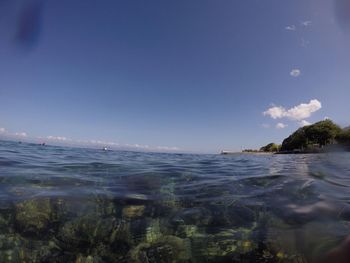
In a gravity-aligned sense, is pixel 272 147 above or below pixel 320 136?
below

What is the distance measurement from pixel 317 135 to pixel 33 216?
188ft

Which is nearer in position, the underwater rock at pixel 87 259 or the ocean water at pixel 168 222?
the underwater rock at pixel 87 259

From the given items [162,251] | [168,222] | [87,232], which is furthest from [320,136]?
[87,232]

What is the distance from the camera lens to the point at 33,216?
4648 mm

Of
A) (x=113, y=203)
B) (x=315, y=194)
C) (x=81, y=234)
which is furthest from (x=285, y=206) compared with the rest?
(x=81, y=234)

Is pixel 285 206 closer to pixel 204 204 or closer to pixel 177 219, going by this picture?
pixel 204 204

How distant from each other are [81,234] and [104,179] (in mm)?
3031

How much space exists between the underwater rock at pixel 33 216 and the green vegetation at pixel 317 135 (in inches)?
2050

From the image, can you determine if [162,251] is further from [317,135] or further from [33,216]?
[317,135]

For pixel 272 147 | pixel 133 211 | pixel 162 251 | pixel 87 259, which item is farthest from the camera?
pixel 272 147

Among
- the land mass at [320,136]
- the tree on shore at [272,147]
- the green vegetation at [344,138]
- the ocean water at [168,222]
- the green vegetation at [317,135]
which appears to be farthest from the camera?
the tree on shore at [272,147]

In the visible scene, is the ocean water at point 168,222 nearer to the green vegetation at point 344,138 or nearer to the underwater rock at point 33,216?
the underwater rock at point 33,216

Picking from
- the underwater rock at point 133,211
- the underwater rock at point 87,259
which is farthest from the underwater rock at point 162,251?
the underwater rock at point 133,211

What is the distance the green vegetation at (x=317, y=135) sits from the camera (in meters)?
50.5
